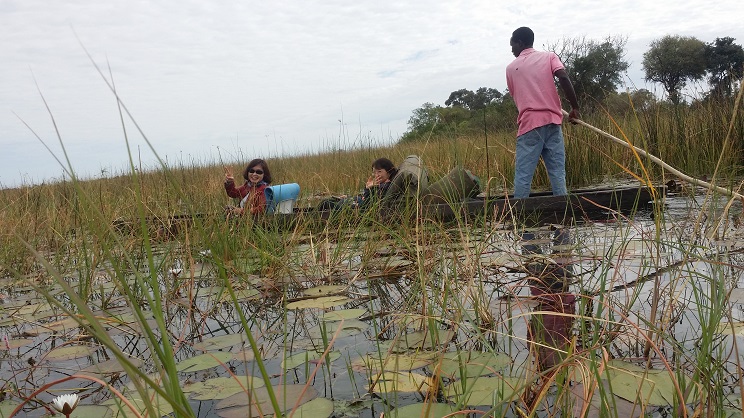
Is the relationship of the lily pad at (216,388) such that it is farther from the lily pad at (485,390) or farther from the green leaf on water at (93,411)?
the lily pad at (485,390)

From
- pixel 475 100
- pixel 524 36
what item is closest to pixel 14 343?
pixel 524 36

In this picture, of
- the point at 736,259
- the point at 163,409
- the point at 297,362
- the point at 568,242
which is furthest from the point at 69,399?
the point at 568,242

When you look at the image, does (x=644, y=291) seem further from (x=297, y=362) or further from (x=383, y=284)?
(x=297, y=362)

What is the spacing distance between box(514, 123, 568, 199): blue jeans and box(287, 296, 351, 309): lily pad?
3023 millimetres

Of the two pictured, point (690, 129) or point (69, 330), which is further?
point (690, 129)

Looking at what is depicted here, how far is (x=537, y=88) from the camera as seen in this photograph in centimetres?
510

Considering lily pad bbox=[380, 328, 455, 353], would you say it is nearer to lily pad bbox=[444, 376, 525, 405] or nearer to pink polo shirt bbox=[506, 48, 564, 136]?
A: lily pad bbox=[444, 376, 525, 405]

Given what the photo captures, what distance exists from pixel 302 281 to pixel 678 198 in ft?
14.0

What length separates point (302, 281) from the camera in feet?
10.2

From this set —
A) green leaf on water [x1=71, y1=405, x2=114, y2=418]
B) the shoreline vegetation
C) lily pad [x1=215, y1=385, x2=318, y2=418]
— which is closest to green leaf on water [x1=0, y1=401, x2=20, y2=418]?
the shoreline vegetation

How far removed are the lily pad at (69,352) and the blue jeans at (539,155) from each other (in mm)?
3954

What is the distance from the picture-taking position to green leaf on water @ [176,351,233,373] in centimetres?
182

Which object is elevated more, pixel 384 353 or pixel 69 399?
pixel 69 399

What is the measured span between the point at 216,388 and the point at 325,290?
1266mm
